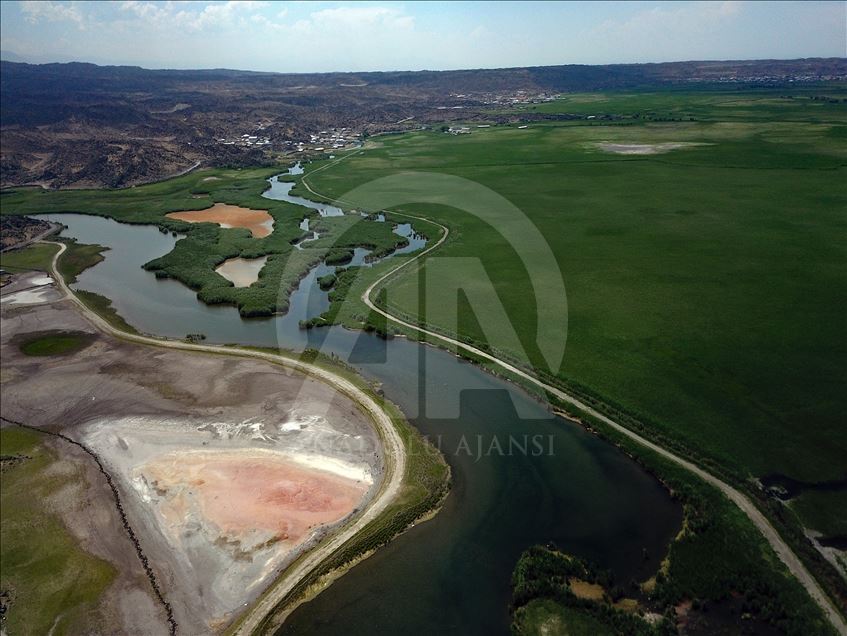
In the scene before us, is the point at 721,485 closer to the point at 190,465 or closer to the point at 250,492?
the point at 250,492

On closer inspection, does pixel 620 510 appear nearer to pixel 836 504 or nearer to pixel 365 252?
pixel 836 504

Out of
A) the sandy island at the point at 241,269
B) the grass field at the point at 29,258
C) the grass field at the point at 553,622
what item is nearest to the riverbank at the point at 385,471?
the grass field at the point at 553,622

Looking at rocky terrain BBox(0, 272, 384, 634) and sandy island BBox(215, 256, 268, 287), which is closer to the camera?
rocky terrain BBox(0, 272, 384, 634)

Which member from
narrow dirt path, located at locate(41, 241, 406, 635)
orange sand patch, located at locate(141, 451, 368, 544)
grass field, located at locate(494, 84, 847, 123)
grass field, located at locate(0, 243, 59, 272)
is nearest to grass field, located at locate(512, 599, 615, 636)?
narrow dirt path, located at locate(41, 241, 406, 635)

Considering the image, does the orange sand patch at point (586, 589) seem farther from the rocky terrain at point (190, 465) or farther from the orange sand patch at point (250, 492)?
the orange sand patch at point (250, 492)

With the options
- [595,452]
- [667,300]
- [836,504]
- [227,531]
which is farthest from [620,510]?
[667,300]

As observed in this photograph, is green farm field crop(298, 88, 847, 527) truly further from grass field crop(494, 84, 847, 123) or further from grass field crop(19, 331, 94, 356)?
grass field crop(494, 84, 847, 123)
